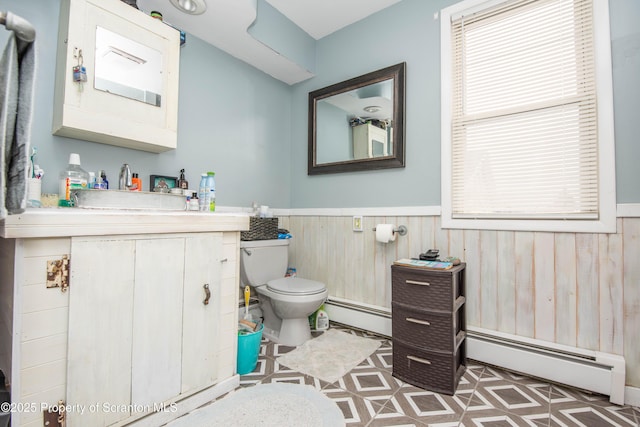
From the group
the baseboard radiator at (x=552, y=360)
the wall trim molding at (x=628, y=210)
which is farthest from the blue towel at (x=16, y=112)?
the wall trim molding at (x=628, y=210)

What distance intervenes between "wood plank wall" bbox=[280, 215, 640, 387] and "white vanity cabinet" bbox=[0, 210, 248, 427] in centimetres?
123

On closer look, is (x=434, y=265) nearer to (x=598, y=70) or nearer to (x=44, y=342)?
(x=598, y=70)

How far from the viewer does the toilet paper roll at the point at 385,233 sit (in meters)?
2.09

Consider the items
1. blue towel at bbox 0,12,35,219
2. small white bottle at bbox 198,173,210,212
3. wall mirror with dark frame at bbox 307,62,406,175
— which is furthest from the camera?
wall mirror with dark frame at bbox 307,62,406,175

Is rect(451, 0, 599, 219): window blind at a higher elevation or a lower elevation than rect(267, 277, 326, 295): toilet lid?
higher

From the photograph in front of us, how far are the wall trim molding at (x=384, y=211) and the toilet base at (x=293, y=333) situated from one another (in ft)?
2.96

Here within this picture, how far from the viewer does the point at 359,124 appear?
93.7 inches


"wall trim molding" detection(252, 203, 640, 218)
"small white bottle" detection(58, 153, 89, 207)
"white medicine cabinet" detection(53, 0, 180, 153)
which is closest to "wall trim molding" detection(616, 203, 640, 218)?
"wall trim molding" detection(252, 203, 640, 218)

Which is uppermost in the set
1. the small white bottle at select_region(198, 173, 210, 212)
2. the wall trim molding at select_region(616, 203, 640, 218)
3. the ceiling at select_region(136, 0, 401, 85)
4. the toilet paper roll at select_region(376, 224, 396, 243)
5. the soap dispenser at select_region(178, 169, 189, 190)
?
the ceiling at select_region(136, 0, 401, 85)

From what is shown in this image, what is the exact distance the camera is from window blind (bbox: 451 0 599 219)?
157cm

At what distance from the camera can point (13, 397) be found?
92cm

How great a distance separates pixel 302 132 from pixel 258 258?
4.23 feet

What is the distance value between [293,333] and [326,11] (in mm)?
2460

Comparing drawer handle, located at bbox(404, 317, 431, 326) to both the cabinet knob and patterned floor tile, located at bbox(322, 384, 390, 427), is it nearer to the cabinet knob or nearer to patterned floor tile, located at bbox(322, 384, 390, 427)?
patterned floor tile, located at bbox(322, 384, 390, 427)
